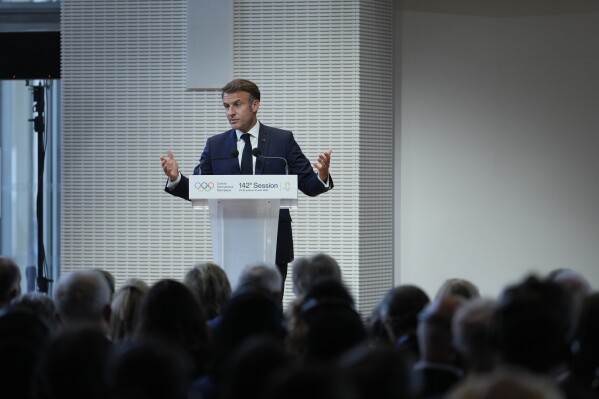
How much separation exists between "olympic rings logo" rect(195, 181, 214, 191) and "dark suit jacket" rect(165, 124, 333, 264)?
32 cm

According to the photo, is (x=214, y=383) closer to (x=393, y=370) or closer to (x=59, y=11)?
(x=393, y=370)

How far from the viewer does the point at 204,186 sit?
19.7ft

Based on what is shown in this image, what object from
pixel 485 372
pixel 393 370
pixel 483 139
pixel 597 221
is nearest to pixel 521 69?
pixel 483 139

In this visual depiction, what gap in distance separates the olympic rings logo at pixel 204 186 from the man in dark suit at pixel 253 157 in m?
0.33

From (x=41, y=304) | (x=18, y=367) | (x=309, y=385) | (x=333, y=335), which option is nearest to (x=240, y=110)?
(x=41, y=304)

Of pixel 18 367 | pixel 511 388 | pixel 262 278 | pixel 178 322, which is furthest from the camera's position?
pixel 262 278

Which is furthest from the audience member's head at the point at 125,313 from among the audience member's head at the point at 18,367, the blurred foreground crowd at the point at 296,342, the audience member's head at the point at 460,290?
→ the audience member's head at the point at 460,290

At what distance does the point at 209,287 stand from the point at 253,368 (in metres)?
2.57

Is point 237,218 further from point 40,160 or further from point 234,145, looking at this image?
point 40,160

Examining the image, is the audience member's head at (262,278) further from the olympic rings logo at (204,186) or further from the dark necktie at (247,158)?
the dark necktie at (247,158)

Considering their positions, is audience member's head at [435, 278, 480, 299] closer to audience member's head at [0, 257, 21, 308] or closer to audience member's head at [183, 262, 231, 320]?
audience member's head at [183, 262, 231, 320]

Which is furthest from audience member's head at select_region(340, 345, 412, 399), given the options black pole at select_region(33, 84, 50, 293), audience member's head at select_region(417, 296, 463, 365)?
black pole at select_region(33, 84, 50, 293)

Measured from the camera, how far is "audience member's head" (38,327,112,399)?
2773mm

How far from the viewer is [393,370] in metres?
2.51
